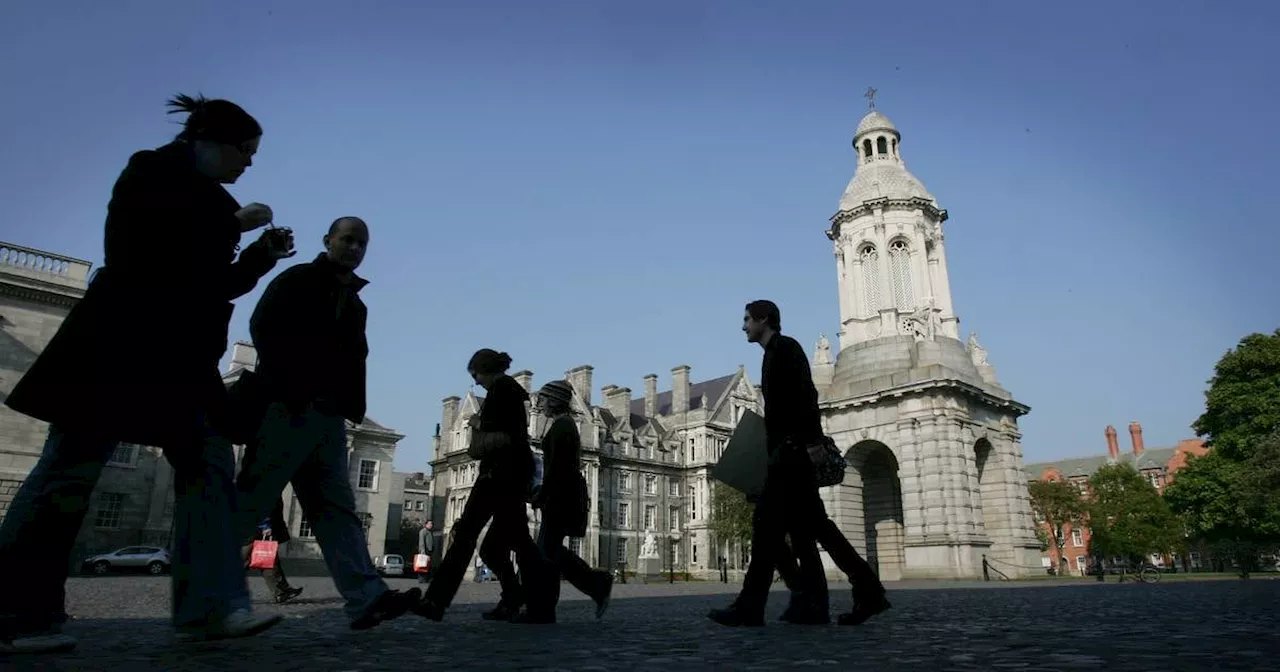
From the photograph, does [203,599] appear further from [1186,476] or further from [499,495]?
[1186,476]

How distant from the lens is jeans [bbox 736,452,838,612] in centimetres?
565

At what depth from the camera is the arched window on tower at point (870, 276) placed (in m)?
29.5

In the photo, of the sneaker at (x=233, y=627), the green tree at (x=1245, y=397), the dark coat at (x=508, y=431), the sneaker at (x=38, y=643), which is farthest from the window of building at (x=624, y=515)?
the sneaker at (x=38, y=643)

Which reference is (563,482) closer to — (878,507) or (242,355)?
(878,507)

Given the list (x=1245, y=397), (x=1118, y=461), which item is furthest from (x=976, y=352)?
(x=1118, y=461)

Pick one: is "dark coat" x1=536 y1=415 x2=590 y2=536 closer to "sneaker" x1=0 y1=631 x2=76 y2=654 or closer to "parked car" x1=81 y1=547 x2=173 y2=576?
"sneaker" x1=0 y1=631 x2=76 y2=654

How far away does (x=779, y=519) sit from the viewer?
569 cm

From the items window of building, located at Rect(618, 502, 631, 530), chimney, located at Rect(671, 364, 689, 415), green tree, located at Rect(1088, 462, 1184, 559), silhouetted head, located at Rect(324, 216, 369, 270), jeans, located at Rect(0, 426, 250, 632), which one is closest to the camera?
jeans, located at Rect(0, 426, 250, 632)

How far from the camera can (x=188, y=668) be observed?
3.04 m

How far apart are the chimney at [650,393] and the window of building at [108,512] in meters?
40.7

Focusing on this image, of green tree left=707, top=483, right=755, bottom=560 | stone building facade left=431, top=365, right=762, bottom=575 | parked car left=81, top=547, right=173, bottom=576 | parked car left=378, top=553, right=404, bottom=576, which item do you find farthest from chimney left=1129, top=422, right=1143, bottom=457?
parked car left=81, top=547, right=173, bottom=576

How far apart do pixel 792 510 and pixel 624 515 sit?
54092 mm

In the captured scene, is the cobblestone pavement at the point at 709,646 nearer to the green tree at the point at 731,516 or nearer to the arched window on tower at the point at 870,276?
the arched window on tower at the point at 870,276

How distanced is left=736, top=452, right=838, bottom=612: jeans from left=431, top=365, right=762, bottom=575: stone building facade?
48221 mm
